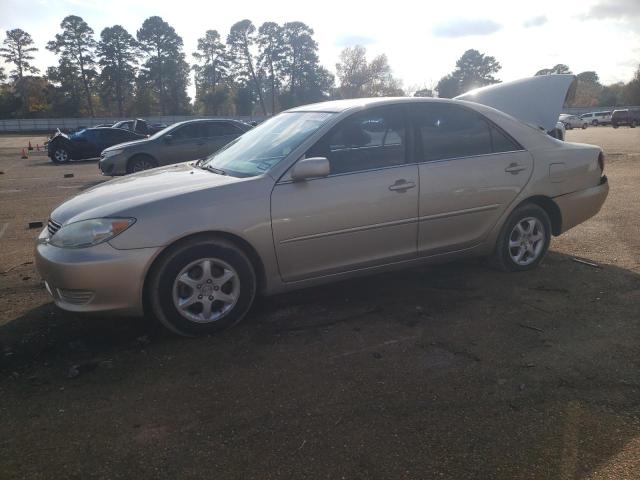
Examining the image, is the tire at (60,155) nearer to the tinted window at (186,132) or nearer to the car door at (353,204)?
the tinted window at (186,132)

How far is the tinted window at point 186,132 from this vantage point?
1259cm

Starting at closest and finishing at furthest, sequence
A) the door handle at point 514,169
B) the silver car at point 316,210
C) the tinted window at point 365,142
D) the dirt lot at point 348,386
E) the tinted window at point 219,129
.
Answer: the dirt lot at point 348,386 → the silver car at point 316,210 → the tinted window at point 365,142 → the door handle at point 514,169 → the tinted window at point 219,129

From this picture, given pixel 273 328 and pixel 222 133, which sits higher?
pixel 222 133

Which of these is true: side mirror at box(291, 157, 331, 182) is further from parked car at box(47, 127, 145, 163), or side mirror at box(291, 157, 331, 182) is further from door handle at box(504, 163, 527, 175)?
parked car at box(47, 127, 145, 163)

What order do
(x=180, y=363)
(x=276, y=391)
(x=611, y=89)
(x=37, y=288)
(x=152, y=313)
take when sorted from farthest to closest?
(x=611, y=89) < (x=37, y=288) < (x=152, y=313) < (x=180, y=363) < (x=276, y=391)

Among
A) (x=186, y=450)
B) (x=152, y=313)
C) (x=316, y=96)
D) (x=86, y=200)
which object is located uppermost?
(x=316, y=96)

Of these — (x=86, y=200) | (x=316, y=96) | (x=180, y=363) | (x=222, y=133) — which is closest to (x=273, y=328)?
(x=180, y=363)

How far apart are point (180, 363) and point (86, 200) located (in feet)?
5.15

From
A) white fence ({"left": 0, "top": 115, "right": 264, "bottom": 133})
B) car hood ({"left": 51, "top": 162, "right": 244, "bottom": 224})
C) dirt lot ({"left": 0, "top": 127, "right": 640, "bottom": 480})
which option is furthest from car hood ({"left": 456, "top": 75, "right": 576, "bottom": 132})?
white fence ({"left": 0, "top": 115, "right": 264, "bottom": 133})

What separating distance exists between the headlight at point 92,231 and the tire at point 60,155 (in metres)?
18.3

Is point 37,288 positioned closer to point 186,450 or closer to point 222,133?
point 186,450

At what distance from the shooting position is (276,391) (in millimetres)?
2863

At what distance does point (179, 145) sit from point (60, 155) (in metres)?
9.67

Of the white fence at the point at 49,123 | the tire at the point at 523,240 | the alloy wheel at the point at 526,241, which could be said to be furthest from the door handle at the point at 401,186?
the white fence at the point at 49,123
